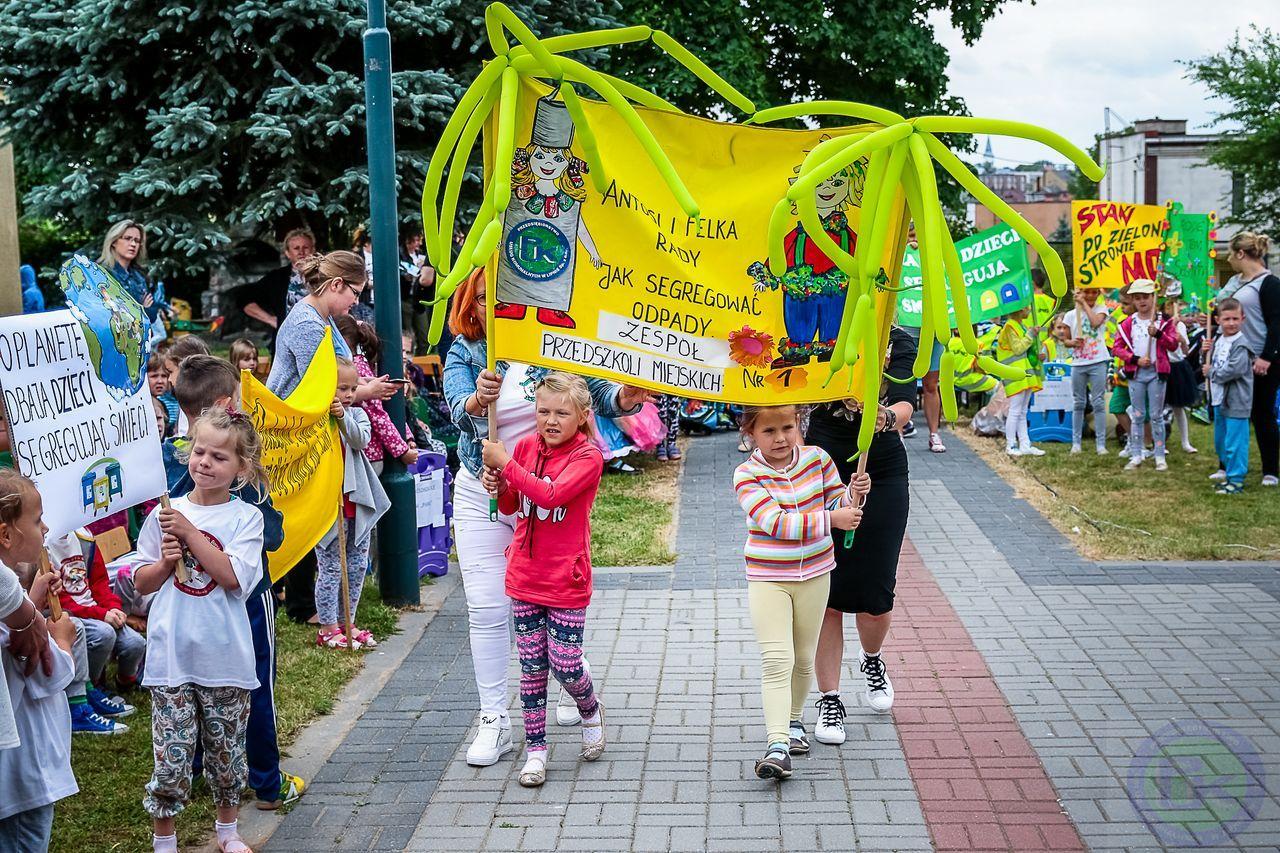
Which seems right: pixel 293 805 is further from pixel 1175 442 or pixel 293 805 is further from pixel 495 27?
pixel 1175 442

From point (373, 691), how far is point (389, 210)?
2843mm

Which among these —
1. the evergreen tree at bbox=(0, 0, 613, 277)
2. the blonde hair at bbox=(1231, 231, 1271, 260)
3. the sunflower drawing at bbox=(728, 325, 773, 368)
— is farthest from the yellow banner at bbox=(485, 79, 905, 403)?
the blonde hair at bbox=(1231, 231, 1271, 260)

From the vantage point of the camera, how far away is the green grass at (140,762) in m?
4.69

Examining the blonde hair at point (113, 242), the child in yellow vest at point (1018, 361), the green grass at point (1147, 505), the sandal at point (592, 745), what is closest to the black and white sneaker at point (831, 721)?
the sandal at point (592, 745)

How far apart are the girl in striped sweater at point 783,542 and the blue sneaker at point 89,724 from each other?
2.82 m

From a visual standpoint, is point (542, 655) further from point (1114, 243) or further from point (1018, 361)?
point (1114, 243)

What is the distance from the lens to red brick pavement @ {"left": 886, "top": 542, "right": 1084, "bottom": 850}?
461 cm

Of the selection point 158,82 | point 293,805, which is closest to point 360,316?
point 158,82

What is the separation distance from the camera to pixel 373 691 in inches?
252

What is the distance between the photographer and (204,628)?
14.3 feet

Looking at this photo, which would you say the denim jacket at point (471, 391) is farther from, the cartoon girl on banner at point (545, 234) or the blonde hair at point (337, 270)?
the blonde hair at point (337, 270)

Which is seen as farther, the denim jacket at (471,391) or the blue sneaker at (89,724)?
the blue sneaker at (89,724)

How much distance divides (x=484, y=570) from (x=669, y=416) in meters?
8.64

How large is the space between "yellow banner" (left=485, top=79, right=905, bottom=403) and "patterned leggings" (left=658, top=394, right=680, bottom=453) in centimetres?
882
